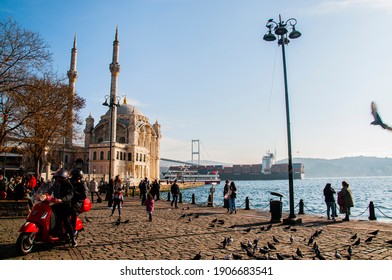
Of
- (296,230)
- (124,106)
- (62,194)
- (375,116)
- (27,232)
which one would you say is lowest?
(296,230)

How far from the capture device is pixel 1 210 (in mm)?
10680

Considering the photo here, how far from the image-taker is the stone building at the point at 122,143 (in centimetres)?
5753

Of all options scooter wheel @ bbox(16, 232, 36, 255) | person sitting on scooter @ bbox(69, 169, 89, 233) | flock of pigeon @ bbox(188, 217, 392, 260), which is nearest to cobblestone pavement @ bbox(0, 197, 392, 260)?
flock of pigeon @ bbox(188, 217, 392, 260)

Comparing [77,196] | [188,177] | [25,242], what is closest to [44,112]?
[77,196]

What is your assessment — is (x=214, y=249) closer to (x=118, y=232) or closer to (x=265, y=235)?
(x=265, y=235)

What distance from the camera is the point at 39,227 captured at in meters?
5.46

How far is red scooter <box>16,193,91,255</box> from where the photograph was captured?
516cm

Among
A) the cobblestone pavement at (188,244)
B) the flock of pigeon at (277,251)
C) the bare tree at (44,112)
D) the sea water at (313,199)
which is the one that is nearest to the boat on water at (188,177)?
the sea water at (313,199)

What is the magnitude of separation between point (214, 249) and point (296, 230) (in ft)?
10.9

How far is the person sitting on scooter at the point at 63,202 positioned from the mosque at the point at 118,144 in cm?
4597

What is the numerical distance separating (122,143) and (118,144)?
8.35 m

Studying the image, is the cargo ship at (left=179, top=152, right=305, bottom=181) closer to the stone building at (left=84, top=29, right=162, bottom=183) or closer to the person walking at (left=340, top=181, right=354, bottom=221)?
the stone building at (left=84, top=29, right=162, bottom=183)

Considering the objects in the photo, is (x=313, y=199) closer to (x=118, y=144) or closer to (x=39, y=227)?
(x=39, y=227)
